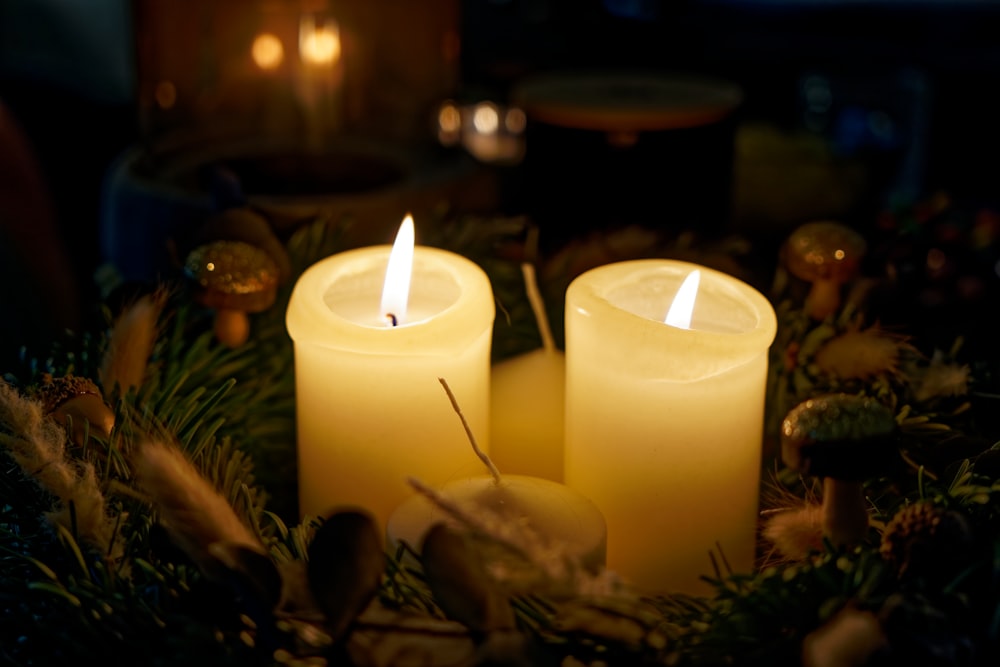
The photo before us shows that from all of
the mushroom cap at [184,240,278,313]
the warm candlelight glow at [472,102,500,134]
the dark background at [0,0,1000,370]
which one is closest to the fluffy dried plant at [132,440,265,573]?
the mushroom cap at [184,240,278,313]

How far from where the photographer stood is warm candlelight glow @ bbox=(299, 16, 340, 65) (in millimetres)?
955

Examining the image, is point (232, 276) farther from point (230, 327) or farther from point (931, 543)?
point (931, 543)

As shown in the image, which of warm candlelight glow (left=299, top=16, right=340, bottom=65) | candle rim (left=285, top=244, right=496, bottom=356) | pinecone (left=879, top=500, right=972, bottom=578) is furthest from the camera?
warm candlelight glow (left=299, top=16, right=340, bottom=65)

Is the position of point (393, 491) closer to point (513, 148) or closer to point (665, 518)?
point (665, 518)

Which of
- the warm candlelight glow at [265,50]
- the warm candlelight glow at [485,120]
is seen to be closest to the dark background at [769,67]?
the warm candlelight glow at [485,120]

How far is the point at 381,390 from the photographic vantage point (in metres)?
0.51

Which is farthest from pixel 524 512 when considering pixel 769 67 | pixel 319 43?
pixel 769 67

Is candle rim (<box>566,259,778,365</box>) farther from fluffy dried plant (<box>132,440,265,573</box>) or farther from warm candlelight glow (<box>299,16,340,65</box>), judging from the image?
warm candlelight glow (<box>299,16,340,65</box>)

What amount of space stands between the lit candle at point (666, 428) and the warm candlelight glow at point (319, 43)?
0.51m

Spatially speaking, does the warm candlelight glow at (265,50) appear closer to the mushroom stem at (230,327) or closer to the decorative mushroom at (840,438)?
the mushroom stem at (230,327)

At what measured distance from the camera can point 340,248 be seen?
25.8 inches

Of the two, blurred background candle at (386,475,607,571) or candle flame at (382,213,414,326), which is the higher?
candle flame at (382,213,414,326)

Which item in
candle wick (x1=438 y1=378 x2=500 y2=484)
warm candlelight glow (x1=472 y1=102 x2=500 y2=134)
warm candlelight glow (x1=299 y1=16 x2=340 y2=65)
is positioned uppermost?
warm candlelight glow (x1=299 y1=16 x2=340 y2=65)

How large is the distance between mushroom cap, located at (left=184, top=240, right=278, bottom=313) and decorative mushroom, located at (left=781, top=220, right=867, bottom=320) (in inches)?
10.4
